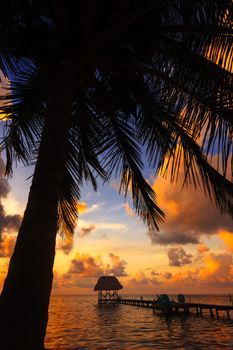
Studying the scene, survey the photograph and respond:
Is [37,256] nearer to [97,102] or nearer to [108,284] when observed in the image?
[97,102]

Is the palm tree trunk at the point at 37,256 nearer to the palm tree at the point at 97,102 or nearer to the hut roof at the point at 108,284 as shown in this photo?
the palm tree at the point at 97,102

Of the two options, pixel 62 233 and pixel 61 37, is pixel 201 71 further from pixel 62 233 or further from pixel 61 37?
pixel 62 233

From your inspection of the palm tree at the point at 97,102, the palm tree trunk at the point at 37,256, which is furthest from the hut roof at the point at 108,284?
the palm tree trunk at the point at 37,256

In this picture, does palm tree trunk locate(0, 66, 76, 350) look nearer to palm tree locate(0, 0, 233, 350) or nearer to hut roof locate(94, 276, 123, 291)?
palm tree locate(0, 0, 233, 350)

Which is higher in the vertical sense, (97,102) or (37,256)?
(97,102)

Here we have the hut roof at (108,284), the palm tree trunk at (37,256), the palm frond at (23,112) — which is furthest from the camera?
the hut roof at (108,284)

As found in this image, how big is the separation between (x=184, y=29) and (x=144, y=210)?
3854mm

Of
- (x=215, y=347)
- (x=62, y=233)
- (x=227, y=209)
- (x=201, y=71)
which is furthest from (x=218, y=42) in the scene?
(x=215, y=347)

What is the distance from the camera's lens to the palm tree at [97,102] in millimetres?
2793

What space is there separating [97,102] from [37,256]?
355 cm

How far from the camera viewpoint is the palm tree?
279cm

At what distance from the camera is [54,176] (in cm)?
312

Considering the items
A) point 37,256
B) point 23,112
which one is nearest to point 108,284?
point 23,112

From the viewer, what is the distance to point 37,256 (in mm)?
2719
